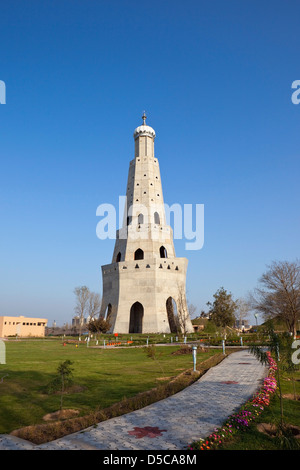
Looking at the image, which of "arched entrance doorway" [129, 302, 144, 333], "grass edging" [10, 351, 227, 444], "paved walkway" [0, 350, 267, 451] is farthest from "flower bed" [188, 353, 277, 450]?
"arched entrance doorway" [129, 302, 144, 333]

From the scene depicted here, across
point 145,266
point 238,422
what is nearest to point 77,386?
point 238,422

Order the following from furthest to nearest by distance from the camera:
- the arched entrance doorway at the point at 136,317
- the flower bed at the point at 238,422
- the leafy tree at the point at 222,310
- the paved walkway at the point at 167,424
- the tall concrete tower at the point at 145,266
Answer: the arched entrance doorway at the point at 136,317 < the tall concrete tower at the point at 145,266 < the leafy tree at the point at 222,310 < the paved walkway at the point at 167,424 < the flower bed at the point at 238,422

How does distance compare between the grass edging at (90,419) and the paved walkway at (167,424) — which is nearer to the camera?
the paved walkway at (167,424)

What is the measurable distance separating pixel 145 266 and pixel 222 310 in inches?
579

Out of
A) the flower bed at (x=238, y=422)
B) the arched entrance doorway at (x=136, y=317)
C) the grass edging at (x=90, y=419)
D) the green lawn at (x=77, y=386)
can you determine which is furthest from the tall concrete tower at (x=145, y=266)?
the flower bed at (x=238, y=422)

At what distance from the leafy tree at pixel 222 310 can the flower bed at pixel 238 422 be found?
85.1 feet

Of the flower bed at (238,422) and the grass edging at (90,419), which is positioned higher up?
the flower bed at (238,422)

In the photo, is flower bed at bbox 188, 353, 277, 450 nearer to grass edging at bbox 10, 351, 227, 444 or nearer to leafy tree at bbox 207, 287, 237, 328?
grass edging at bbox 10, 351, 227, 444

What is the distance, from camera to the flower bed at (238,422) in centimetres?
613

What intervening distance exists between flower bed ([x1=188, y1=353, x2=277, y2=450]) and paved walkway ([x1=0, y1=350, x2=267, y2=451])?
0.85ft

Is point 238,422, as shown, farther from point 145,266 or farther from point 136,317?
point 136,317

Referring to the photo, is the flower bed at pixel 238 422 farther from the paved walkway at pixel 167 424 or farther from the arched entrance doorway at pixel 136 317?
the arched entrance doorway at pixel 136 317

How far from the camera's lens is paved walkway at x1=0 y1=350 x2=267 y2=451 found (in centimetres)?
627
